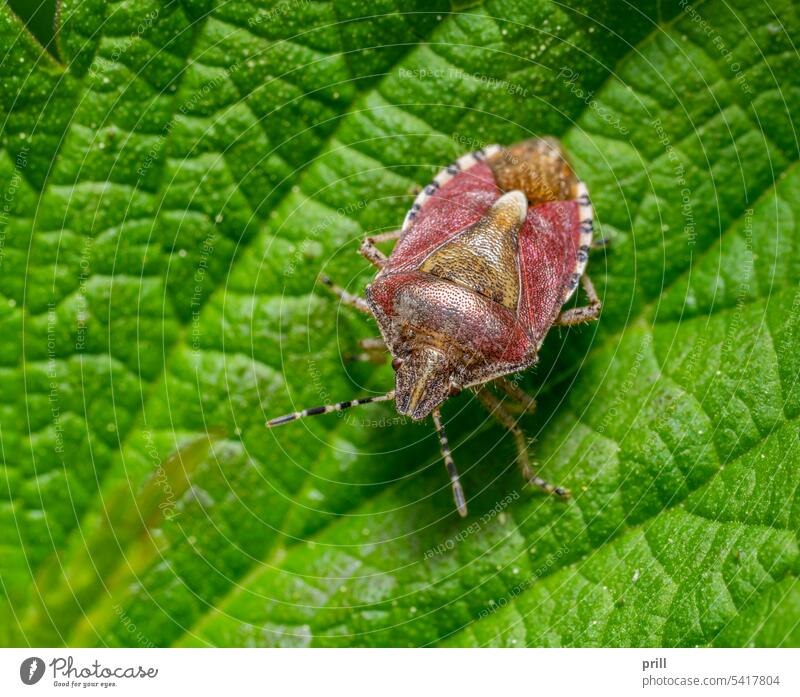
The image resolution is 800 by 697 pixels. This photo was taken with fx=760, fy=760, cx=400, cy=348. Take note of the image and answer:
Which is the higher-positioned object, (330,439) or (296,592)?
(330,439)

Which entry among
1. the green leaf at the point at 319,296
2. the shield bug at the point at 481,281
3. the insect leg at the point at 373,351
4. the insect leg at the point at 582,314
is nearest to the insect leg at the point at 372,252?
the shield bug at the point at 481,281

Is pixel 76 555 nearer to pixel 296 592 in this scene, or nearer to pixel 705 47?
pixel 296 592

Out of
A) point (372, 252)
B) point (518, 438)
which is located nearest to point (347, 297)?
point (372, 252)

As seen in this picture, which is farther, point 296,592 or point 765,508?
point 296,592
